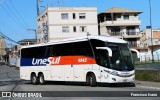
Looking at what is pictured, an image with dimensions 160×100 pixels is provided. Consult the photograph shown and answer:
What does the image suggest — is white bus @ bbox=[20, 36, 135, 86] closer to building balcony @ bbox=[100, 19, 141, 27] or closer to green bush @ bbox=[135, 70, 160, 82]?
green bush @ bbox=[135, 70, 160, 82]

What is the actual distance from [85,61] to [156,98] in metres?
9.89

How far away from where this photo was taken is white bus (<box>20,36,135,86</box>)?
24.5m

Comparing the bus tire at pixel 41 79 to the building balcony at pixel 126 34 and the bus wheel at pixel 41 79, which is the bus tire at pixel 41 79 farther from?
the building balcony at pixel 126 34

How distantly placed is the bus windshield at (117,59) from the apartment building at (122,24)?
2632 inches

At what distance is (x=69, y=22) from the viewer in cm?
8806

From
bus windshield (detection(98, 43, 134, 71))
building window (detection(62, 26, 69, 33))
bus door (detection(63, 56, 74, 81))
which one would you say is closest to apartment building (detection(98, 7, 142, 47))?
building window (detection(62, 26, 69, 33))

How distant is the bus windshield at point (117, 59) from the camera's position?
24.3m

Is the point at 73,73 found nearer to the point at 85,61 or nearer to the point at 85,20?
the point at 85,61

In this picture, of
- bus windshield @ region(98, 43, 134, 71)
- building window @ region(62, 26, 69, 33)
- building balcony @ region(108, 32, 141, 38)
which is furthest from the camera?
building balcony @ region(108, 32, 141, 38)

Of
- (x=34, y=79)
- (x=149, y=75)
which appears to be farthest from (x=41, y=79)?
(x=149, y=75)

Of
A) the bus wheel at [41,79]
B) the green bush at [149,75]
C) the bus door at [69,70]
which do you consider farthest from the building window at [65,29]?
the bus door at [69,70]

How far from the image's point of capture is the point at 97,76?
82.4ft

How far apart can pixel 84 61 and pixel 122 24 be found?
223 ft

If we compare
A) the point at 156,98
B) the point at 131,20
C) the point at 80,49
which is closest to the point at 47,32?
the point at 131,20
